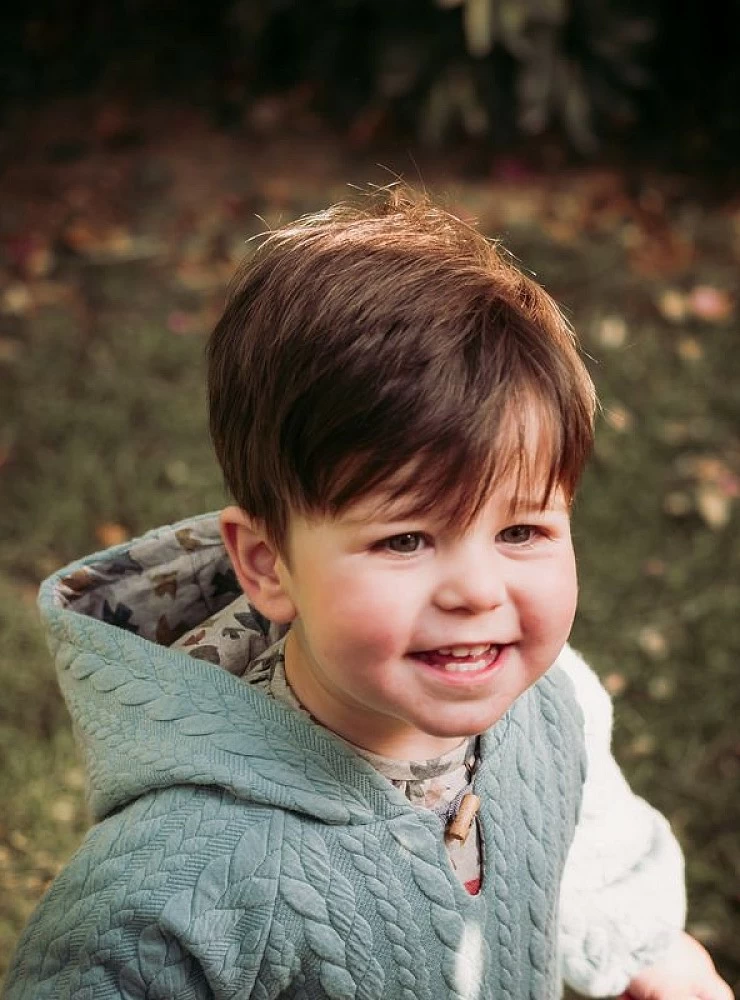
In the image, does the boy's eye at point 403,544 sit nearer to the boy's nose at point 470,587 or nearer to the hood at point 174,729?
the boy's nose at point 470,587

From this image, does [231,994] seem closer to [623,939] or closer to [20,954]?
[20,954]

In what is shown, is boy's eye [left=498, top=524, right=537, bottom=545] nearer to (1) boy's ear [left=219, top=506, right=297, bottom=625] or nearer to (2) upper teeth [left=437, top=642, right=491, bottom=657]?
(2) upper teeth [left=437, top=642, right=491, bottom=657]

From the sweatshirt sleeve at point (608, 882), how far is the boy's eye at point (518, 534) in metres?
0.50

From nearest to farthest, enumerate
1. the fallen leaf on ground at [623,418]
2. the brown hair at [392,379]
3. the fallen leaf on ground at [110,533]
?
the brown hair at [392,379], the fallen leaf on ground at [110,533], the fallen leaf on ground at [623,418]

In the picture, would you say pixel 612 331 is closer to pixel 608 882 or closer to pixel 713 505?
pixel 713 505

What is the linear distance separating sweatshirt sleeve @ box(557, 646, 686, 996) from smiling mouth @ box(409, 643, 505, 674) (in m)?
0.51

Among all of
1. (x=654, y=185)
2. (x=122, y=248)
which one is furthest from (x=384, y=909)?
(x=654, y=185)

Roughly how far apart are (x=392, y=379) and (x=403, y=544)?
0.17 metres

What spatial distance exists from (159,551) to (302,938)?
55 cm

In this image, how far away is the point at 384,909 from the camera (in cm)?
146

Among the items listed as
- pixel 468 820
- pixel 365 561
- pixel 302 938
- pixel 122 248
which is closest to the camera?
pixel 365 561

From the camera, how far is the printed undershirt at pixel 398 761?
5.08 feet

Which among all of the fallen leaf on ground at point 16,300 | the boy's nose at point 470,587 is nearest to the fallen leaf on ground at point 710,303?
the fallen leaf on ground at point 16,300

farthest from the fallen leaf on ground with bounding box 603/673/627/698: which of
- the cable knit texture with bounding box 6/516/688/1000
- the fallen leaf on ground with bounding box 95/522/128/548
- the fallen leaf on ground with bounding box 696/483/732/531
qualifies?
the cable knit texture with bounding box 6/516/688/1000
